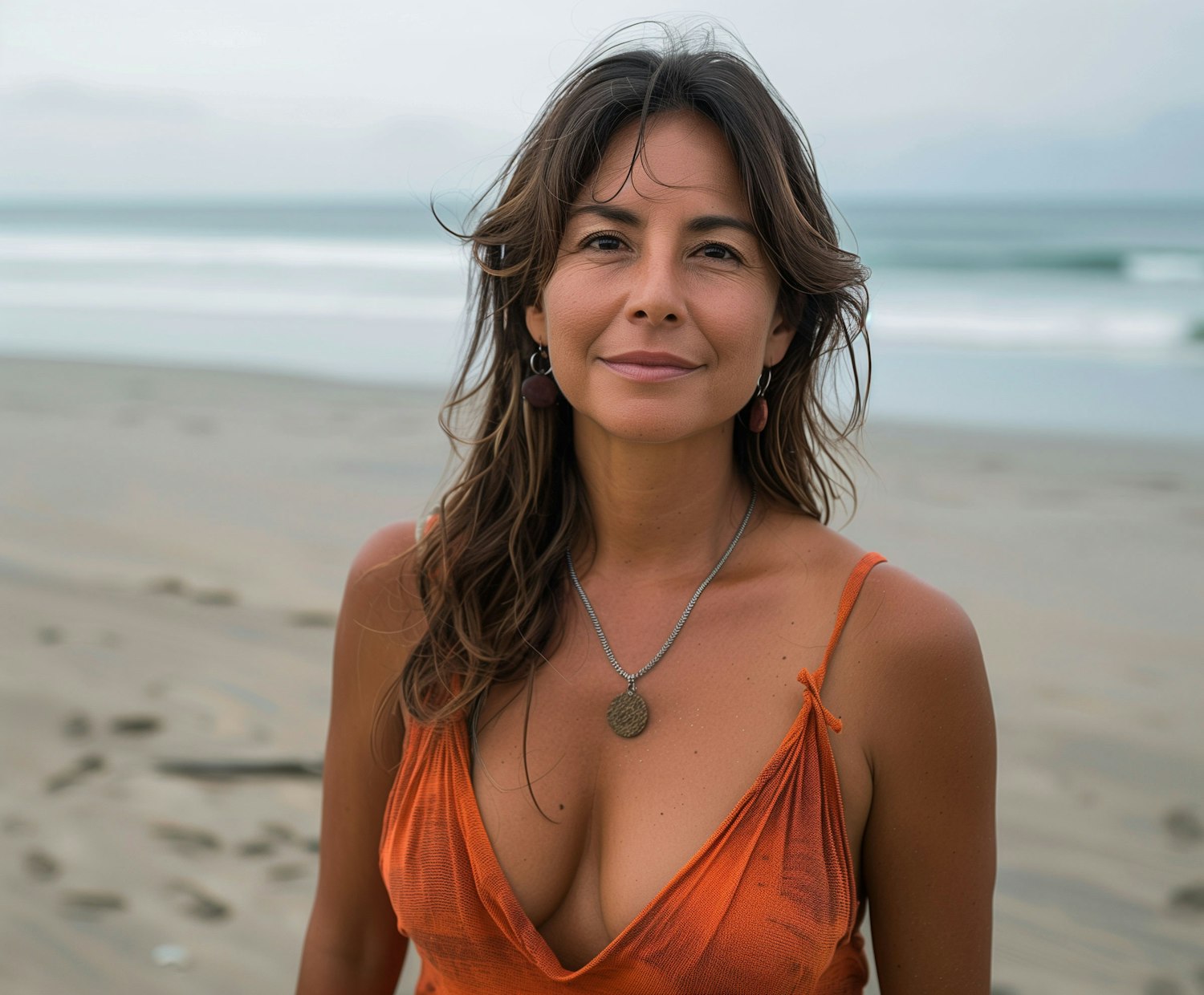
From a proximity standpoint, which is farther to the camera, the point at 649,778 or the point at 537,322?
the point at 537,322

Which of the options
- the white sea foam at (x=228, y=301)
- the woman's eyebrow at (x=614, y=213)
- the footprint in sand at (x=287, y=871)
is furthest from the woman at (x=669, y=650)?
the white sea foam at (x=228, y=301)

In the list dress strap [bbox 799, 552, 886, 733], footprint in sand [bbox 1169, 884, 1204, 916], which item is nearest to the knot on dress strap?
dress strap [bbox 799, 552, 886, 733]

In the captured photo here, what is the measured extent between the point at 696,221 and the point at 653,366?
0.26 m

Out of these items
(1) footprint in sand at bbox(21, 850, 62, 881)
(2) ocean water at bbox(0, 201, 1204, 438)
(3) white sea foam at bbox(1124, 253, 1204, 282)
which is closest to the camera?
(1) footprint in sand at bbox(21, 850, 62, 881)

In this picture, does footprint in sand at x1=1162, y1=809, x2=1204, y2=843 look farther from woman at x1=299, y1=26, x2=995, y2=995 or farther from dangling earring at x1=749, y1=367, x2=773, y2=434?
dangling earring at x1=749, y1=367, x2=773, y2=434

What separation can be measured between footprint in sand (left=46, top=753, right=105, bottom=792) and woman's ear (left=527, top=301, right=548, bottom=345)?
3015mm

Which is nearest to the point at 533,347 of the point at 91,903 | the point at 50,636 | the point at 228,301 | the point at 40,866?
the point at 91,903

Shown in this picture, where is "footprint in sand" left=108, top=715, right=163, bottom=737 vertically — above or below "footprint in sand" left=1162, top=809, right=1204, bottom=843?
below

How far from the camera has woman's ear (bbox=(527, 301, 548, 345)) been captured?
2.26 m

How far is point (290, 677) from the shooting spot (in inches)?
209

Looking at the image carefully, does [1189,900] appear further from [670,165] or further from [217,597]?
[217,597]

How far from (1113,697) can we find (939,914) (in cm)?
335

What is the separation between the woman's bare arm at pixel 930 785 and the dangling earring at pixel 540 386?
713 millimetres

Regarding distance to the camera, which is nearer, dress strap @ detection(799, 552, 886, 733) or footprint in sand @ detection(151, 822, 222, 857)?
dress strap @ detection(799, 552, 886, 733)
